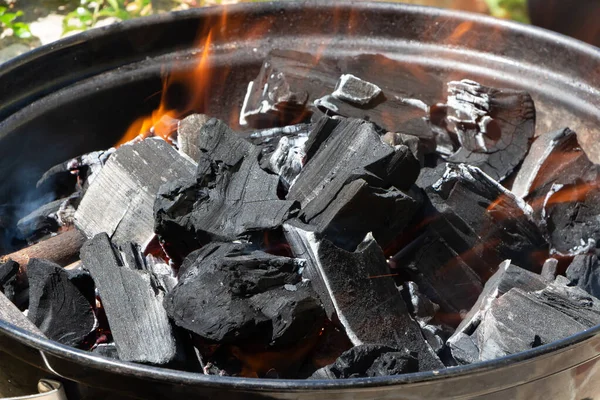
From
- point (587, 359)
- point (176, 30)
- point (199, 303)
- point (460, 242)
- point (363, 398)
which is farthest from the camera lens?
point (176, 30)

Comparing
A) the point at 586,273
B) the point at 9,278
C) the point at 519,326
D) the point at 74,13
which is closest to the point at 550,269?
the point at 586,273

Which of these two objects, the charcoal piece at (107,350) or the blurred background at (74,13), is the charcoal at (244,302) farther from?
the blurred background at (74,13)

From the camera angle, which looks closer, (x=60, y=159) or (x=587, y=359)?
(x=587, y=359)

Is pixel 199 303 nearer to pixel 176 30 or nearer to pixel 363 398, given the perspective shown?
pixel 363 398

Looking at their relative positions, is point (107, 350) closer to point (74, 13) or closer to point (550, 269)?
point (550, 269)

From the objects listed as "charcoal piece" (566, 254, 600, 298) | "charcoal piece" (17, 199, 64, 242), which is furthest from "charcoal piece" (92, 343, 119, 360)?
"charcoal piece" (566, 254, 600, 298)

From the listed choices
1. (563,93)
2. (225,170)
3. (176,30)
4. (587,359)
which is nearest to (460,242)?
(587,359)

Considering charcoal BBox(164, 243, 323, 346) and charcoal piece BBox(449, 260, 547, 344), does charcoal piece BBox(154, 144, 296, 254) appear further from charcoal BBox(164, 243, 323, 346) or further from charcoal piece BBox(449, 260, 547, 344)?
charcoal piece BBox(449, 260, 547, 344)
